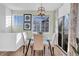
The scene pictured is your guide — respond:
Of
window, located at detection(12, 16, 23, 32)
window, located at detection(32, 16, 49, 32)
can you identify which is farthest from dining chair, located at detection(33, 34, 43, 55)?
window, located at detection(12, 16, 23, 32)

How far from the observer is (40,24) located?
11.2 feet

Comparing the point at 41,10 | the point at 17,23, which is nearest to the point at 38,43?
the point at 17,23

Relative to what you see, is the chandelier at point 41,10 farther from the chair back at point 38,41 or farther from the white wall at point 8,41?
the white wall at point 8,41

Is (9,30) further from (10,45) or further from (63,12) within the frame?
(63,12)

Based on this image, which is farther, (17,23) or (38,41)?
(38,41)

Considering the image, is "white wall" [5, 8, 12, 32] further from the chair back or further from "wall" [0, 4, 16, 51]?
the chair back

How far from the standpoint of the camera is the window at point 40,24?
3.42 meters

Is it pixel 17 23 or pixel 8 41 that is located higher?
pixel 17 23

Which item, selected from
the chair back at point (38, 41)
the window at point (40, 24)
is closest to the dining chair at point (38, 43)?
the chair back at point (38, 41)

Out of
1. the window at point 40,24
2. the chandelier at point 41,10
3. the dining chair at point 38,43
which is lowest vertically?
the dining chair at point 38,43

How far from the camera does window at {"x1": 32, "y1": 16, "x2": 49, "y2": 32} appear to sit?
3.42 meters

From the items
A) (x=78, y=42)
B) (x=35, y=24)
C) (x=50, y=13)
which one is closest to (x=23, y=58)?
(x=78, y=42)

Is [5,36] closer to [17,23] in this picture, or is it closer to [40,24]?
[17,23]

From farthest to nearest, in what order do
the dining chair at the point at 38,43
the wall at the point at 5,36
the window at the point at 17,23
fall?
the dining chair at the point at 38,43 < the wall at the point at 5,36 < the window at the point at 17,23
